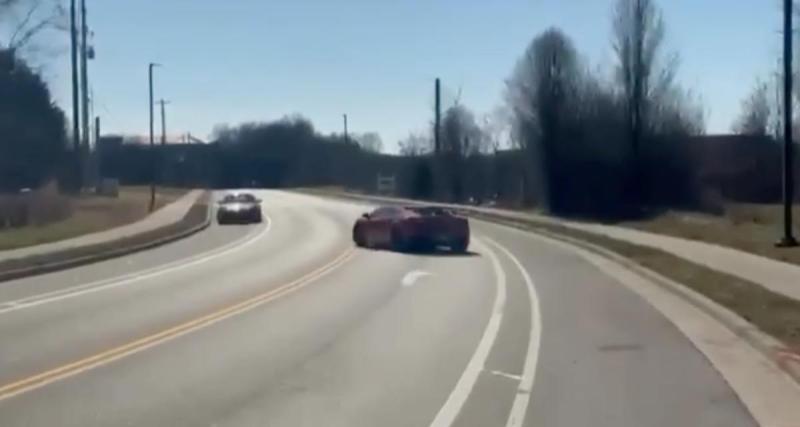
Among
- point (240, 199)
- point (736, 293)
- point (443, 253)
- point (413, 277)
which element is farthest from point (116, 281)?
point (240, 199)

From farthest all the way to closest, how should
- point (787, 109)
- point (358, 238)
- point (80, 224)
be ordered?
point (80, 224) → point (358, 238) → point (787, 109)

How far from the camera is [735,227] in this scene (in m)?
47.1

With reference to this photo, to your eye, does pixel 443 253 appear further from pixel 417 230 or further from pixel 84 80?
pixel 84 80

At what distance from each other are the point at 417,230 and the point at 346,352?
23766 millimetres

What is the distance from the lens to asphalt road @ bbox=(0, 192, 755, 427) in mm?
11461

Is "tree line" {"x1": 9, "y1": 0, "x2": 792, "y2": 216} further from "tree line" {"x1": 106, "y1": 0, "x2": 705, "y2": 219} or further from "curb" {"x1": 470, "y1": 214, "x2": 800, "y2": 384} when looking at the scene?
"curb" {"x1": 470, "y1": 214, "x2": 800, "y2": 384}

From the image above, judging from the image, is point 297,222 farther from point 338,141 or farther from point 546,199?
point 338,141

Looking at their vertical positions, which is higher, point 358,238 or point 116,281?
point 358,238

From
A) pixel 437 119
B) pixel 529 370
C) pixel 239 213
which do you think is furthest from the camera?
pixel 437 119

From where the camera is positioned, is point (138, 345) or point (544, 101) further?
point (544, 101)

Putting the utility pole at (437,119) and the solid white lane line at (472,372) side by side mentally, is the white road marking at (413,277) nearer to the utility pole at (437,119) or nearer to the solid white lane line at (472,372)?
the solid white lane line at (472,372)

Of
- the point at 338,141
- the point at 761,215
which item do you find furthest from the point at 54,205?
the point at 338,141

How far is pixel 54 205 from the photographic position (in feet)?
180

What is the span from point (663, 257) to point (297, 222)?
99.7ft
